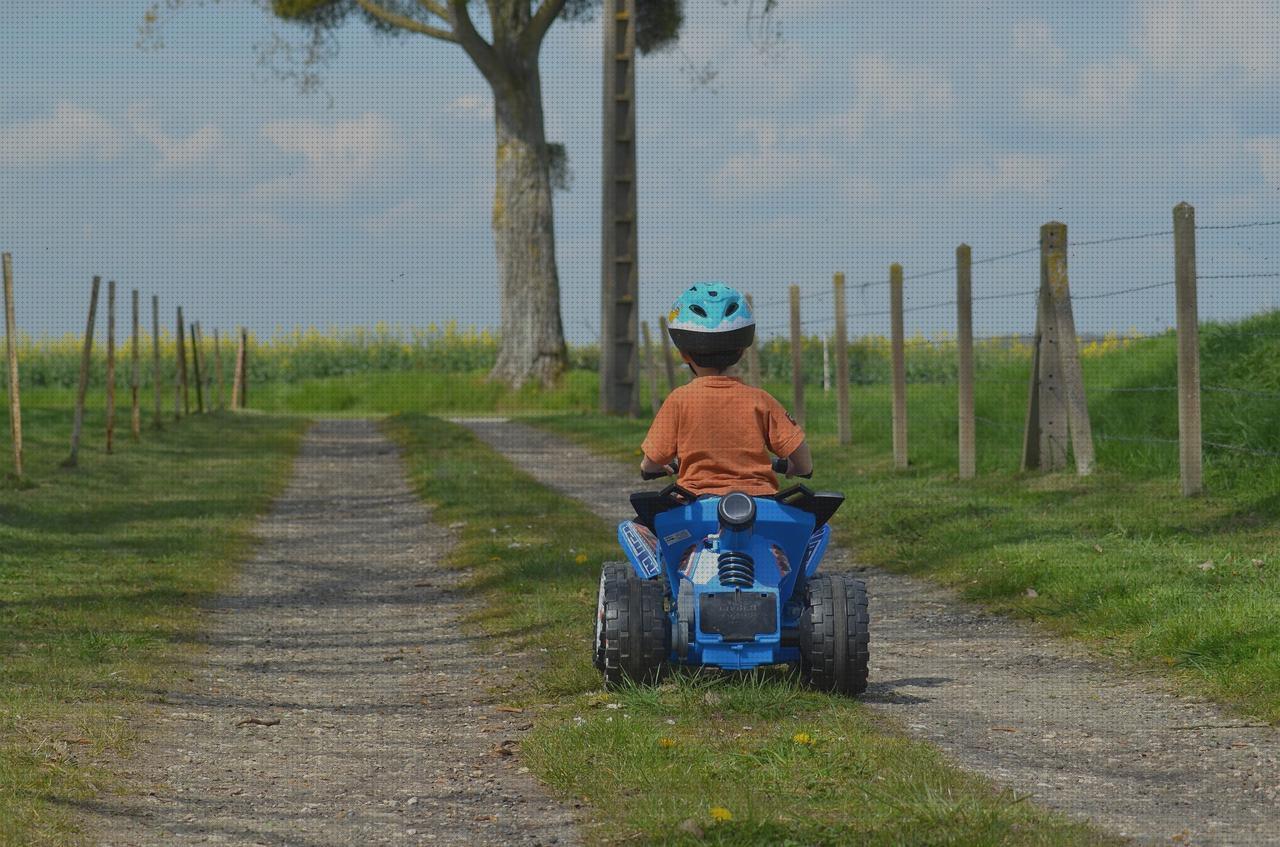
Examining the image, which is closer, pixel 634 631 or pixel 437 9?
pixel 634 631

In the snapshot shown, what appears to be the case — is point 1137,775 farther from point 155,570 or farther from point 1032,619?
point 155,570

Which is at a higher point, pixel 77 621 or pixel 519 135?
pixel 519 135

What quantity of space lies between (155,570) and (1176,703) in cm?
685

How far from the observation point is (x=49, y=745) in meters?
5.81

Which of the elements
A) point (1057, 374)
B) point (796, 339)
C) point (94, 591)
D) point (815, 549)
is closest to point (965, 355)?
point (1057, 374)

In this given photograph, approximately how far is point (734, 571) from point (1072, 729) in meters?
1.31

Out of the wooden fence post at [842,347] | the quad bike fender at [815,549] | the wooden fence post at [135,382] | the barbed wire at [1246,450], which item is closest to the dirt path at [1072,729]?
the quad bike fender at [815,549]

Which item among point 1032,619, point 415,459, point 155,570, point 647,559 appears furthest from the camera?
point 415,459

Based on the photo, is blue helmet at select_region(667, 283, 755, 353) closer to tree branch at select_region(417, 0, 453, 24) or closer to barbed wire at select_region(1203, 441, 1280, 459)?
barbed wire at select_region(1203, 441, 1280, 459)

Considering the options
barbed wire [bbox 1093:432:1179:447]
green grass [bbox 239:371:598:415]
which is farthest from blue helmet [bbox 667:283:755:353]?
green grass [bbox 239:371:598:415]

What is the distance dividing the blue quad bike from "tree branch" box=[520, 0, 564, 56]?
26.7 metres

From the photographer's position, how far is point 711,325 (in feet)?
20.3

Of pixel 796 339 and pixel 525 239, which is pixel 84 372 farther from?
pixel 525 239

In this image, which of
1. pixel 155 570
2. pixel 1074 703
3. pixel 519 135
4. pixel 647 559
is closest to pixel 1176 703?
pixel 1074 703
